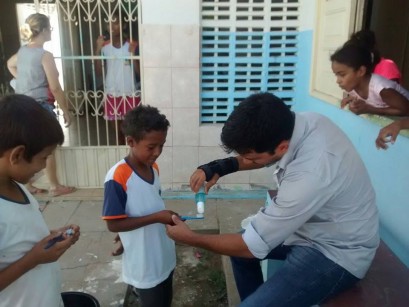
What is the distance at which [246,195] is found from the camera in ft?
14.2

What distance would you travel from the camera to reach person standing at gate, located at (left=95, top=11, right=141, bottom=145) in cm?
409

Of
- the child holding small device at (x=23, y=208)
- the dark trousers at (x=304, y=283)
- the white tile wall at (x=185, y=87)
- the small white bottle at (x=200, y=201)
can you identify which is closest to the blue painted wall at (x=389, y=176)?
the dark trousers at (x=304, y=283)

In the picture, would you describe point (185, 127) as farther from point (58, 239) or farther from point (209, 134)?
point (58, 239)

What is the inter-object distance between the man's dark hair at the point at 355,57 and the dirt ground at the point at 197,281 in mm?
1878

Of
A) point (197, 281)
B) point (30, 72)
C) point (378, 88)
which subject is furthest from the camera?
point (30, 72)

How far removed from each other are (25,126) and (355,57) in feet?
6.51

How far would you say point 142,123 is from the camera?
1.86 m

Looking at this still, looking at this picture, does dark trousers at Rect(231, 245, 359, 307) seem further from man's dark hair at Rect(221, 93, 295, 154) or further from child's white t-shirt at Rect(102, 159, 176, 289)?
man's dark hair at Rect(221, 93, 295, 154)

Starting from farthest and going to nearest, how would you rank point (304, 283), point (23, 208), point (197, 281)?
1. point (197, 281)
2. point (304, 283)
3. point (23, 208)

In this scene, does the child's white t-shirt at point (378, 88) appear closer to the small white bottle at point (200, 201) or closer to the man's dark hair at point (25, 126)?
the small white bottle at point (200, 201)

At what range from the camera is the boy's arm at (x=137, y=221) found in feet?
5.83

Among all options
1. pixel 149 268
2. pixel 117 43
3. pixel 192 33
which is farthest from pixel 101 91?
pixel 149 268

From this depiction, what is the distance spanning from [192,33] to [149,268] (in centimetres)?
278

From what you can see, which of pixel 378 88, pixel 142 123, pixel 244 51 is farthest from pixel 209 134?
pixel 142 123
